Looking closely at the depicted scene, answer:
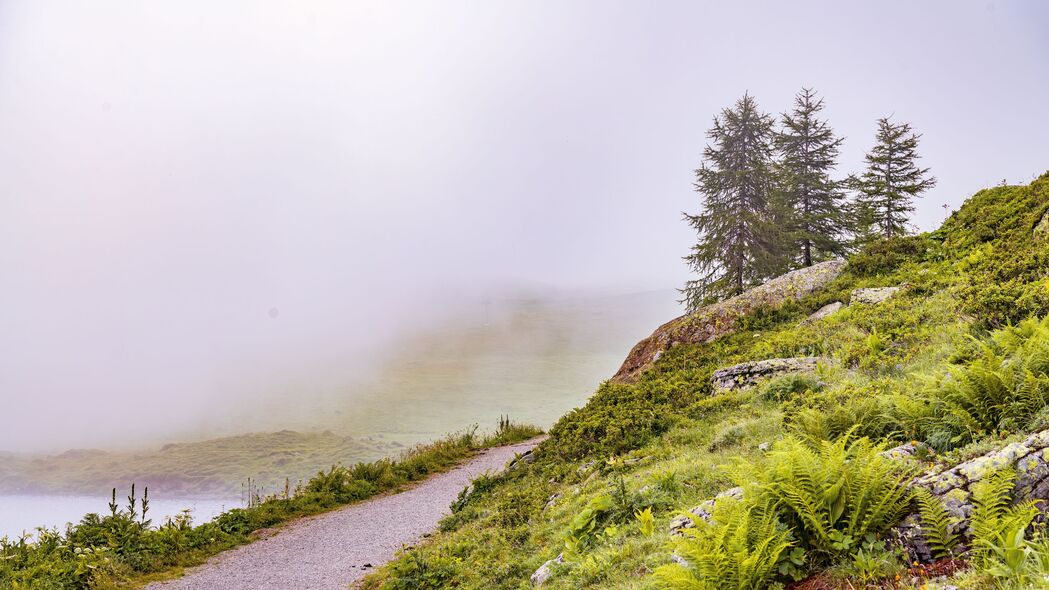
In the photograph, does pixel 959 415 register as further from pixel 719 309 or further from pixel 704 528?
pixel 719 309

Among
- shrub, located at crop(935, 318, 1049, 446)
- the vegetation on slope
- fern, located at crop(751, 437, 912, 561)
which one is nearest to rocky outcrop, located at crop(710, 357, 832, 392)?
shrub, located at crop(935, 318, 1049, 446)

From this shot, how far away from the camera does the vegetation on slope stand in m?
10.5

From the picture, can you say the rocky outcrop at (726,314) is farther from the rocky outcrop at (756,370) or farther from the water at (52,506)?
the water at (52,506)

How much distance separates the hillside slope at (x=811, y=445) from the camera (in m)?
4.08

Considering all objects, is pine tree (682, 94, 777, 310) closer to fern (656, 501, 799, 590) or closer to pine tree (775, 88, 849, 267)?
pine tree (775, 88, 849, 267)

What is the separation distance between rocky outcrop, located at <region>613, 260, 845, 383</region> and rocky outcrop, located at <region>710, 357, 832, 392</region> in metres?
5.23

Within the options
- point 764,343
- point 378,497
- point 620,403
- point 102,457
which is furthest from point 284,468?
point 764,343

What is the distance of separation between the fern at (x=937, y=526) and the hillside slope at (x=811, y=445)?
3cm

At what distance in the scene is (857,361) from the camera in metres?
9.76

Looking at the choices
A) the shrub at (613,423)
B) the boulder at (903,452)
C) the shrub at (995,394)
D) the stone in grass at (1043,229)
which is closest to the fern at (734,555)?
the boulder at (903,452)

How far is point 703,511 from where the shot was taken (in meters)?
5.39

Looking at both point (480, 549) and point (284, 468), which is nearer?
point (480, 549)

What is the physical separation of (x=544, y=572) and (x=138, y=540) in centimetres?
1177

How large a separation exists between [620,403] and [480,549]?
5759 millimetres
